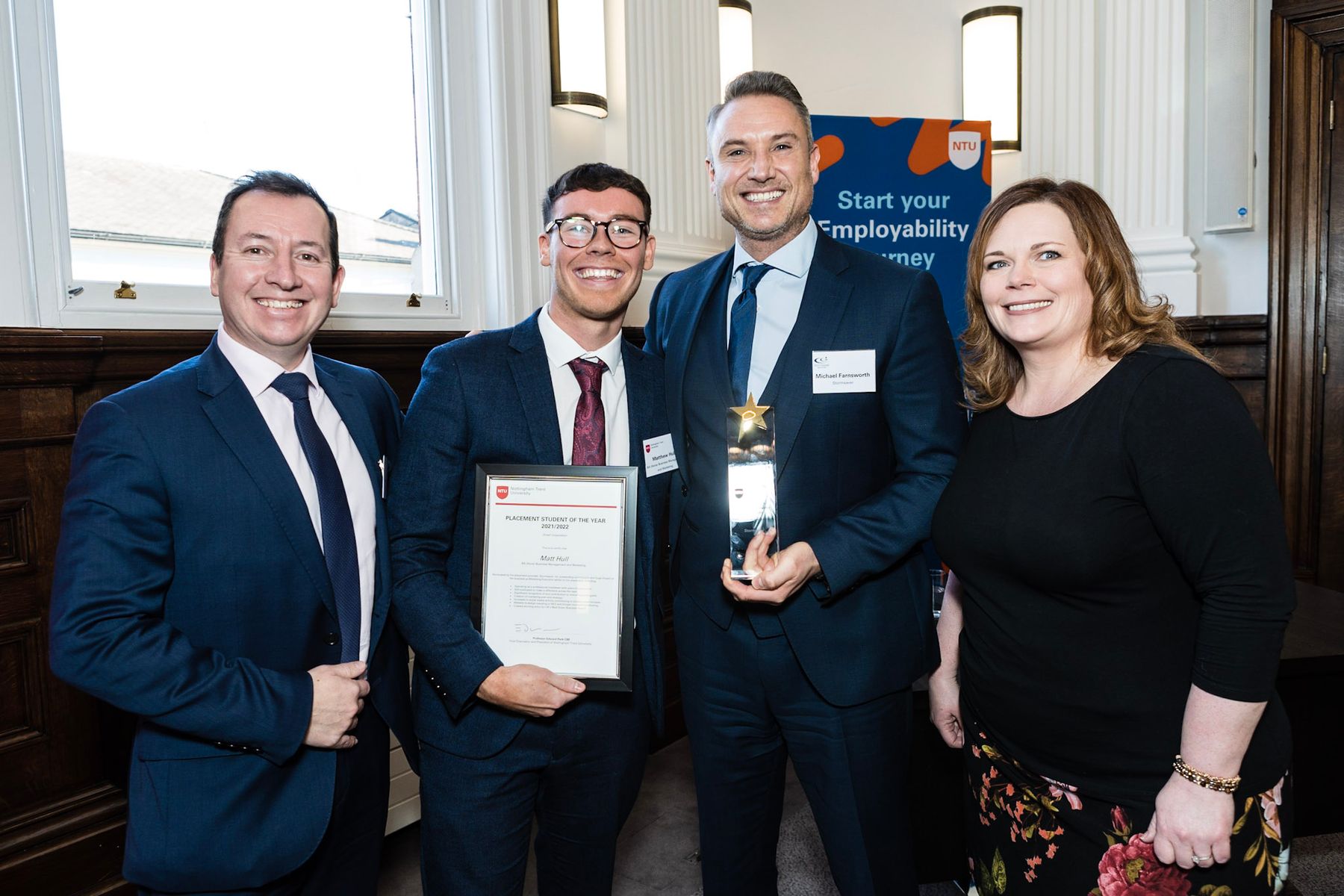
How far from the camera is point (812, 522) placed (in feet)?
6.24

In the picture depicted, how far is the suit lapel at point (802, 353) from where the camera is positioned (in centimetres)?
188

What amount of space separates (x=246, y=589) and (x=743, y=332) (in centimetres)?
110

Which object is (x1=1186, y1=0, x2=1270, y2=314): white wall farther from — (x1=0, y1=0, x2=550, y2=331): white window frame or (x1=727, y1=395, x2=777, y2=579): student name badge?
(x1=727, y1=395, x2=777, y2=579): student name badge

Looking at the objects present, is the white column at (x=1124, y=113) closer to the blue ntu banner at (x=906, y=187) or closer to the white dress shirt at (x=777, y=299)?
the blue ntu banner at (x=906, y=187)

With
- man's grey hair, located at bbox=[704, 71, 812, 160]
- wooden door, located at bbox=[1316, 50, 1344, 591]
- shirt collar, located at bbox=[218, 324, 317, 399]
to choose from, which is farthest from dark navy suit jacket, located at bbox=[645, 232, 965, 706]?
wooden door, located at bbox=[1316, 50, 1344, 591]

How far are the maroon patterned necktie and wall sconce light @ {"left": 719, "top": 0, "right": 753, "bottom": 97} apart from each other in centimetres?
316

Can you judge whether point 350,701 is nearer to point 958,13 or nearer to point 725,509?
point 725,509

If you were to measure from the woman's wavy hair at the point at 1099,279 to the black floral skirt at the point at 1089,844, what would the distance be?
2.35ft

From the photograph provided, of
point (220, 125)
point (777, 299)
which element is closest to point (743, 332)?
point (777, 299)

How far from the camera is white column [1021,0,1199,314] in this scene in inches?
176

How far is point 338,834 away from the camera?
5.41ft

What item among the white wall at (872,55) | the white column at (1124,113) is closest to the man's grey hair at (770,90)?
the white column at (1124,113)

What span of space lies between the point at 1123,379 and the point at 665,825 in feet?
7.94

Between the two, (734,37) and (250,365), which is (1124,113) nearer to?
(734,37)
